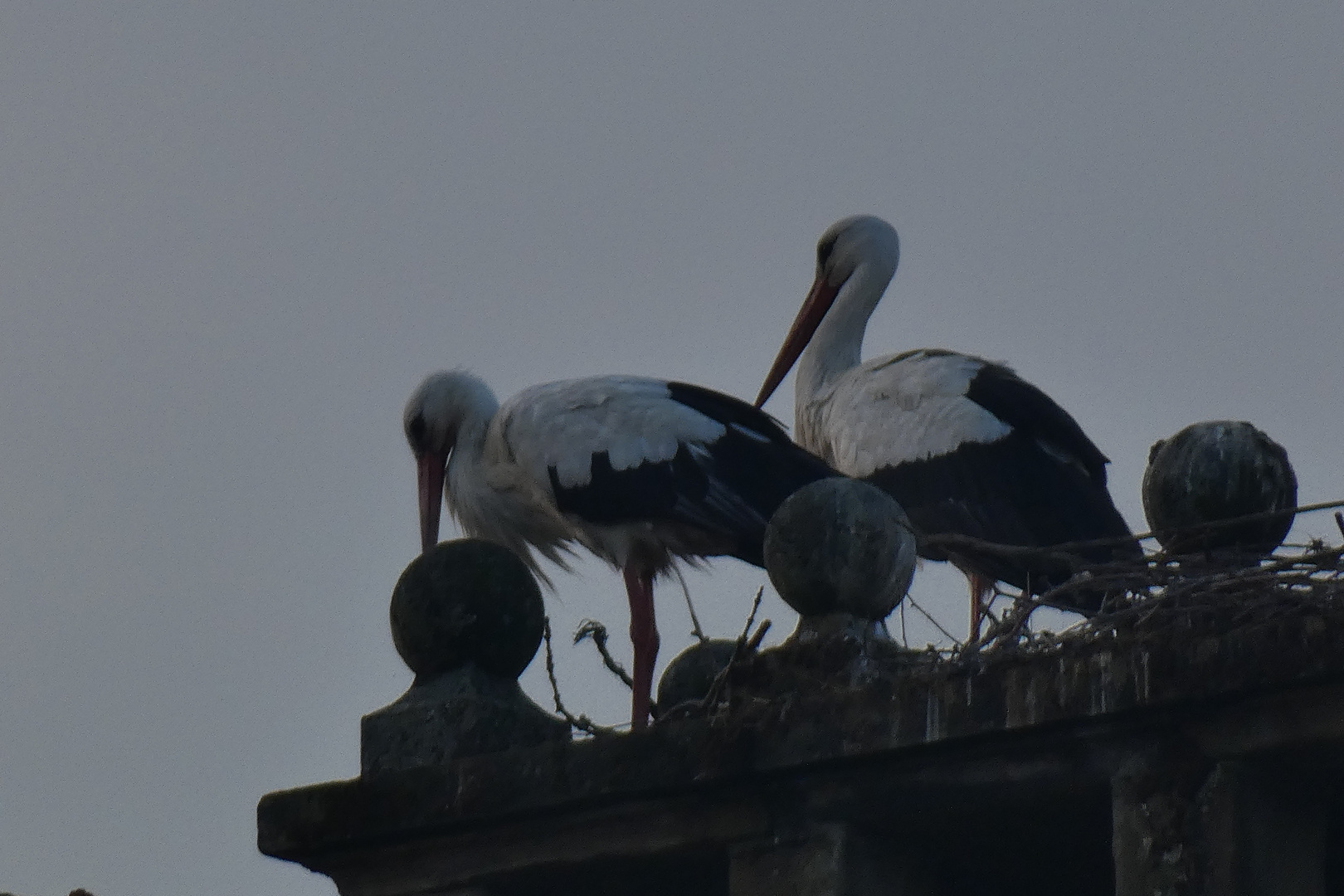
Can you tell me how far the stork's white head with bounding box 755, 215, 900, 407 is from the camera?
36.0 feet

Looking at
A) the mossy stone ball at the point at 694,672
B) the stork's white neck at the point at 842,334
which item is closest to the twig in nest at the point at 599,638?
the mossy stone ball at the point at 694,672

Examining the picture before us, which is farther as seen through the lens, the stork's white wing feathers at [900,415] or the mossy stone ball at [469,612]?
the stork's white wing feathers at [900,415]

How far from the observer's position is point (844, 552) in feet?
16.0

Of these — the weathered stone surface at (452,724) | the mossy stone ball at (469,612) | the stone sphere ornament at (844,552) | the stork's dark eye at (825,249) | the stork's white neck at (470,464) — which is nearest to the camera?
the stone sphere ornament at (844,552)

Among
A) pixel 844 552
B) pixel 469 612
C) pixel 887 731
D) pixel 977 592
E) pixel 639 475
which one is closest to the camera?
pixel 887 731

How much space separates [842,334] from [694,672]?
440 centimetres

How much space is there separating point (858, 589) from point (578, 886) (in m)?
0.78

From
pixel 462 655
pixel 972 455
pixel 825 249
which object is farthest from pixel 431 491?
pixel 462 655

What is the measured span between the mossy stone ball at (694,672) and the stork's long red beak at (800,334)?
14.7 feet

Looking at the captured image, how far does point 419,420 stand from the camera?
948 cm

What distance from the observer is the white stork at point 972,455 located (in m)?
8.91

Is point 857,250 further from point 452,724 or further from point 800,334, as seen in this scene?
point 452,724

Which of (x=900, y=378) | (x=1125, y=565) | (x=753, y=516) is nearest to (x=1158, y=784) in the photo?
(x=1125, y=565)

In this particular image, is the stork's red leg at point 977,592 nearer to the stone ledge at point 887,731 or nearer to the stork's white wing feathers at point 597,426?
the stork's white wing feathers at point 597,426
